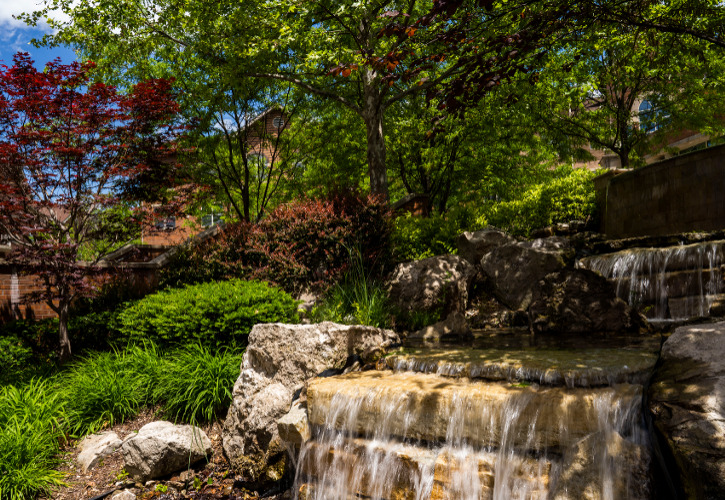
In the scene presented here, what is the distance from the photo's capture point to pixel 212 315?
6699 millimetres

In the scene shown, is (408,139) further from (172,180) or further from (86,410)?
(86,410)

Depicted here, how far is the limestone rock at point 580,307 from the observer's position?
643 cm

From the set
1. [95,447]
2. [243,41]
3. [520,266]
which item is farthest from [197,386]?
[243,41]

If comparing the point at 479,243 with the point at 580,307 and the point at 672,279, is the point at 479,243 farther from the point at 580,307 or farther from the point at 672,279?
the point at 672,279

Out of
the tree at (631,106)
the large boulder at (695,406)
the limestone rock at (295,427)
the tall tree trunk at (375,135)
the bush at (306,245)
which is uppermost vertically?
the tree at (631,106)

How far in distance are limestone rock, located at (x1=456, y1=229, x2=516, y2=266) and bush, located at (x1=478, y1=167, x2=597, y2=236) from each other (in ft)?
5.14

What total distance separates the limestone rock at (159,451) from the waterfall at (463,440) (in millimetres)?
1357

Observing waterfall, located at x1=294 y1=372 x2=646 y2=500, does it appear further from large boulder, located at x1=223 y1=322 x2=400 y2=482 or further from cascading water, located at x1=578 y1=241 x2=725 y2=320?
cascading water, located at x1=578 y1=241 x2=725 y2=320

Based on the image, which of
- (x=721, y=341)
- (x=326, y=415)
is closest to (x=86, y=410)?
(x=326, y=415)

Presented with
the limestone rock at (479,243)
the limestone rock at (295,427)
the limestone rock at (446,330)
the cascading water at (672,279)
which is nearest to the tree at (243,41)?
the limestone rock at (479,243)

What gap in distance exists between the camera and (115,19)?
1178cm

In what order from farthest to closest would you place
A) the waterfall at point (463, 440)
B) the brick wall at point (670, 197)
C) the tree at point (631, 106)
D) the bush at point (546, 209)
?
the tree at point (631, 106) → the bush at point (546, 209) → the brick wall at point (670, 197) → the waterfall at point (463, 440)

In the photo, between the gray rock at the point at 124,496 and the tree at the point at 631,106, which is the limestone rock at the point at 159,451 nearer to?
the gray rock at the point at 124,496

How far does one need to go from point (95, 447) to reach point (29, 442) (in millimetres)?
639
